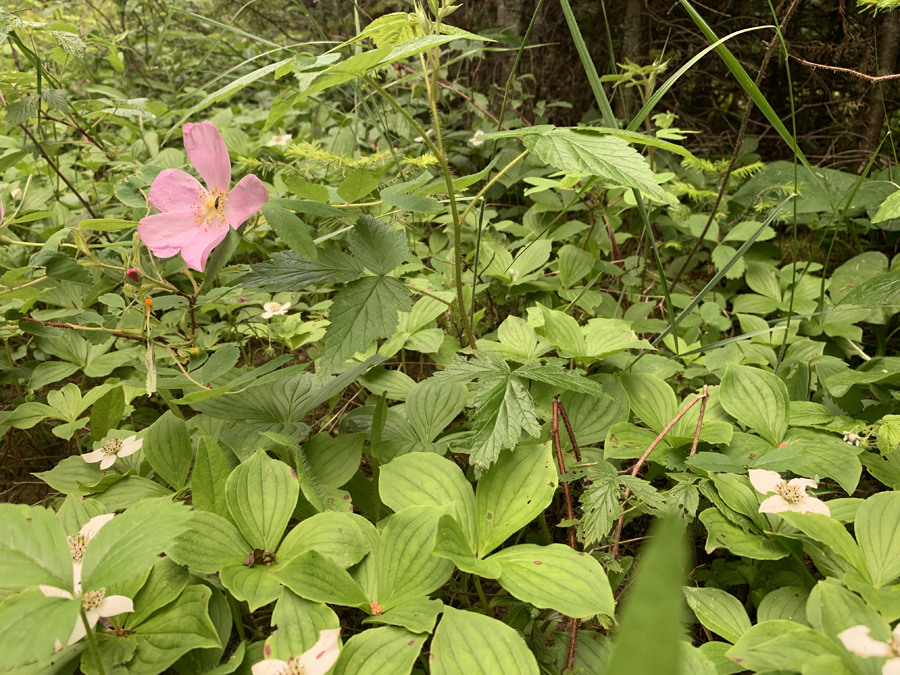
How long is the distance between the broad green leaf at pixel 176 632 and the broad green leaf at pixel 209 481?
5.9 inches

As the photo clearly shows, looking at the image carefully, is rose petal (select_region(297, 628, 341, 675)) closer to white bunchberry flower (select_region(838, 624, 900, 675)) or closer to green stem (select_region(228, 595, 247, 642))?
green stem (select_region(228, 595, 247, 642))

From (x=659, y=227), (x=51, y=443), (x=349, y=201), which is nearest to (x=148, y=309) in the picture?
(x=349, y=201)

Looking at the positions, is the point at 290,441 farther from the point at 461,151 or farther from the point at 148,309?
the point at 461,151

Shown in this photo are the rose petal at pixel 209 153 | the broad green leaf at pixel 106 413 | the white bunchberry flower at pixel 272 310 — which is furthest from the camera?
the white bunchberry flower at pixel 272 310

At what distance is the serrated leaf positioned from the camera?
94 centimetres

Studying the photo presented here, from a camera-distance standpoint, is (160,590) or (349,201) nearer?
(160,590)

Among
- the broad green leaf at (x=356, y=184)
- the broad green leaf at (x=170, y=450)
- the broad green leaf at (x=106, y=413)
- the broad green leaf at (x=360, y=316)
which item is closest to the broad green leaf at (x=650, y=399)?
the broad green leaf at (x=360, y=316)

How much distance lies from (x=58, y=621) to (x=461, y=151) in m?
2.26

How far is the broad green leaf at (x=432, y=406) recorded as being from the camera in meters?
1.16

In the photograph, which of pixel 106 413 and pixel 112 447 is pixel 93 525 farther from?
pixel 106 413

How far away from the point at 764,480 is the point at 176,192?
1146 mm

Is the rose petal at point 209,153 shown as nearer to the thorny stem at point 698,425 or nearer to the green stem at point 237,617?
the green stem at point 237,617

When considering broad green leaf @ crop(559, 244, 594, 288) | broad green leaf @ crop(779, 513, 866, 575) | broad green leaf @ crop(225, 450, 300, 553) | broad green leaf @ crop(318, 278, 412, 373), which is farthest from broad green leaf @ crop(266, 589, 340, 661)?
broad green leaf @ crop(559, 244, 594, 288)

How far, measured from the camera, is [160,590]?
0.82 meters
